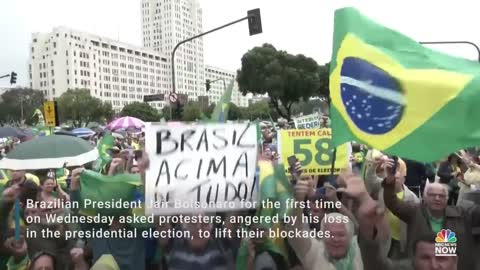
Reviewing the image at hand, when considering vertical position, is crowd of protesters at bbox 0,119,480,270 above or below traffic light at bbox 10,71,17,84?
below

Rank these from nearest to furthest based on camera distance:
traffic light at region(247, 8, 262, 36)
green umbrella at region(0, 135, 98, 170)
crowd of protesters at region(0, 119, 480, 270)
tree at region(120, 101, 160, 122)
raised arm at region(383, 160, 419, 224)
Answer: crowd of protesters at region(0, 119, 480, 270), raised arm at region(383, 160, 419, 224), green umbrella at region(0, 135, 98, 170), traffic light at region(247, 8, 262, 36), tree at region(120, 101, 160, 122)

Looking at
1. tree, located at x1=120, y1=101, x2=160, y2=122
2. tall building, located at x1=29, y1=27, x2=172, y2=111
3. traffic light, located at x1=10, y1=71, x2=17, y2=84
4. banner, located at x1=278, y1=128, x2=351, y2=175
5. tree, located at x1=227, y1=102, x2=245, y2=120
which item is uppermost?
tall building, located at x1=29, y1=27, x2=172, y2=111

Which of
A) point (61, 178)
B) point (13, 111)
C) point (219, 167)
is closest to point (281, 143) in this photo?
point (219, 167)

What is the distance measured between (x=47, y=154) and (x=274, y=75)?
41.1m

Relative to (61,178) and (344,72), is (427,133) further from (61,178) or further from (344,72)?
(61,178)

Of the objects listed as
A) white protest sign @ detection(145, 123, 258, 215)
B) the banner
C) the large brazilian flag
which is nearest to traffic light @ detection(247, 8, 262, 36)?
the banner

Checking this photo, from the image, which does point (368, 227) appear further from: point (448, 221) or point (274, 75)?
point (274, 75)

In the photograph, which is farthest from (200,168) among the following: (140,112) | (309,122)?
(140,112)

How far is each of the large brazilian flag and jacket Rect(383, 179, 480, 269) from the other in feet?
2.29

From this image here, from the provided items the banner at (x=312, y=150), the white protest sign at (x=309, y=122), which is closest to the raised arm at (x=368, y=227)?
the banner at (x=312, y=150)

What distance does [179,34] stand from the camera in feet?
475

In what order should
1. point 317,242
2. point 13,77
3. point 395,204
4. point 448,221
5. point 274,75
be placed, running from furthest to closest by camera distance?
point 274,75, point 13,77, point 395,204, point 448,221, point 317,242

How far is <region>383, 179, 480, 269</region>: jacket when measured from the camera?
4070 mm

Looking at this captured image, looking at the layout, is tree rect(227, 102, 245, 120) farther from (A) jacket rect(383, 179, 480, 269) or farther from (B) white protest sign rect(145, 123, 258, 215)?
(A) jacket rect(383, 179, 480, 269)
